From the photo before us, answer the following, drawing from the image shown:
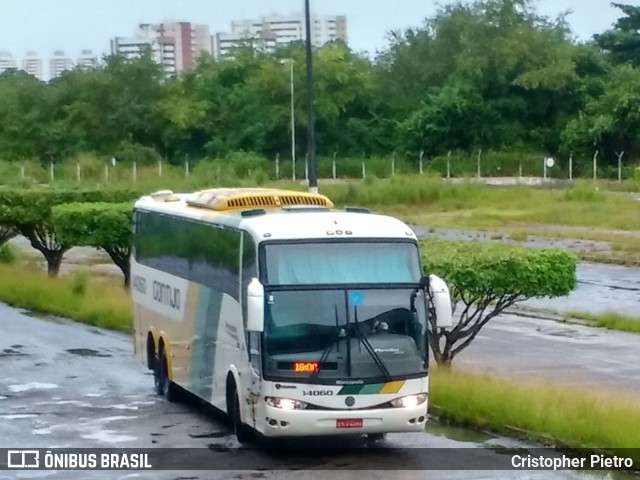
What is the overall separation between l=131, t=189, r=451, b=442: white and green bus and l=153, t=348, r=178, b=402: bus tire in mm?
2552

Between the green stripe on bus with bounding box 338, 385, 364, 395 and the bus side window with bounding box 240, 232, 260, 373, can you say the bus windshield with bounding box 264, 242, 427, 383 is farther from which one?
the bus side window with bounding box 240, 232, 260, 373

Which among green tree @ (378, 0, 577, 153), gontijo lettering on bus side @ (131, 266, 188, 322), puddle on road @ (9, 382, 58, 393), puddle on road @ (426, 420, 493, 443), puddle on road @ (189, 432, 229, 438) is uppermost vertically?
green tree @ (378, 0, 577, 153)

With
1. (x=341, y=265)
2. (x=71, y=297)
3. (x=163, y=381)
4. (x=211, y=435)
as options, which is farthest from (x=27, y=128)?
(x=341, y=265)

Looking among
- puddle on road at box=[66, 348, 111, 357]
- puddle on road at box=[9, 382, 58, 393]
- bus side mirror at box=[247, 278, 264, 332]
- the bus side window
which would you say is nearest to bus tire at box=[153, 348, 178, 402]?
puddle on road at box=[9, 382, 58, 393]

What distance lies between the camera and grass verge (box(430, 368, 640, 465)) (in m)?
14.1

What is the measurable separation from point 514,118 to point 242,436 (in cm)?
6775

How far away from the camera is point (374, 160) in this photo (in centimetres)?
7912

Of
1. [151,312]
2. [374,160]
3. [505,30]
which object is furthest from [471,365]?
[505,30]

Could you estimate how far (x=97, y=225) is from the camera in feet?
100

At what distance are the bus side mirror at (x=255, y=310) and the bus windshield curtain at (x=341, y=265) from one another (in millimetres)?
546

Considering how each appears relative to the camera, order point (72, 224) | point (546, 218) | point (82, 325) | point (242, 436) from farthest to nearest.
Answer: point (546, 218), point (72, 224), point (82, 325), point (242, 436)

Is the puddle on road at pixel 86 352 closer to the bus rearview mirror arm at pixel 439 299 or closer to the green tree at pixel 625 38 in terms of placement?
the bus rearview mirror arm at pixel 439 299

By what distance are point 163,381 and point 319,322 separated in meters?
5.62

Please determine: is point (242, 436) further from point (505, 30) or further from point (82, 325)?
point (505, 30)
